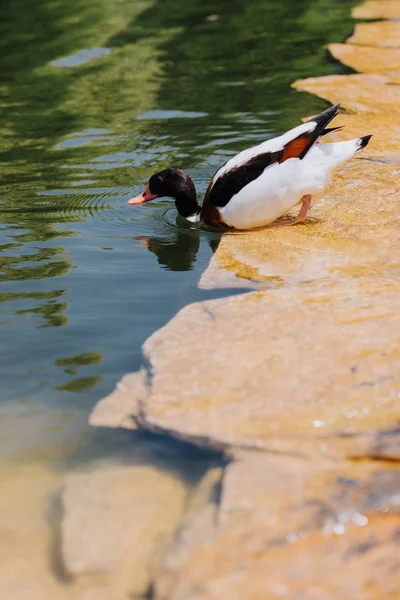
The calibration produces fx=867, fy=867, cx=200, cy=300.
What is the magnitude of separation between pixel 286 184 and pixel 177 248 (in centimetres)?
95

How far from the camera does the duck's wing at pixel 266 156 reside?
20.7ft

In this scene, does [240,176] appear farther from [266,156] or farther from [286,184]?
[286,184]

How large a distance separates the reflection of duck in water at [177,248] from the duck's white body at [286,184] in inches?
15.1

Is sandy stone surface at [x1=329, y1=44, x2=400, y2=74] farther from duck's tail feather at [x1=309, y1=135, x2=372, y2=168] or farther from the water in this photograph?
duck's tail feather at [x1=309, y1=135, x2=372, y2=168]

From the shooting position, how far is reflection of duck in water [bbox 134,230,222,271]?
6223 millimetres

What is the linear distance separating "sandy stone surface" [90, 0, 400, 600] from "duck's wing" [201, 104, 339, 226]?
0.66 meters

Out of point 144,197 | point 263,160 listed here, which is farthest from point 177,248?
point 263,160

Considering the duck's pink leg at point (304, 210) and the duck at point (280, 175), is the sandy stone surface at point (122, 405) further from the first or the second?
the duck's pink leg at point (304, 210)

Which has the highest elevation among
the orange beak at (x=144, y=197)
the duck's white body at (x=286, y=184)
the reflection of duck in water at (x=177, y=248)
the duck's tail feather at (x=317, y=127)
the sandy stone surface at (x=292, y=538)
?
the duck's tail feather at (x=317, y=127)

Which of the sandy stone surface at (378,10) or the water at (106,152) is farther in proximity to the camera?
the sandy stone surface at (378,10)

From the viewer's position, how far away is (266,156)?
251 inches

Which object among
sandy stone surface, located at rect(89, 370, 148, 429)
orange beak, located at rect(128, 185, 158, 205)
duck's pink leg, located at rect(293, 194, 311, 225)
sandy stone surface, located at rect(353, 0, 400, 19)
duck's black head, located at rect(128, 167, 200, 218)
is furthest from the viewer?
sandy stone surface, located at rect(353, 0, 400, 19)

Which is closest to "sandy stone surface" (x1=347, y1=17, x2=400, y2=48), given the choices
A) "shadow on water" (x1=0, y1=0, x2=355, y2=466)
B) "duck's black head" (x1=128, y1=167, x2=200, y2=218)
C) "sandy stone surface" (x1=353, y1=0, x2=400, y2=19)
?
"shadow on water" (x1=0, y1=0, x2=355, y2=466)

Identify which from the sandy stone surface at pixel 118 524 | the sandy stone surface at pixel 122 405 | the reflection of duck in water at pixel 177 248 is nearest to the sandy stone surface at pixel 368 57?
the reflection of duck in water at pixel 177 248
